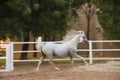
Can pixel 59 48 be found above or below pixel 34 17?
below

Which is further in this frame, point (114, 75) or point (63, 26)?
point (63, 26)

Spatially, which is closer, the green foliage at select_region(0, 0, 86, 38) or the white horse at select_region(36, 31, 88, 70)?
the white horse at select_region(36, 31, 88, 70)

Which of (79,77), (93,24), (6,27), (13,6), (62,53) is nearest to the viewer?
(79,77)

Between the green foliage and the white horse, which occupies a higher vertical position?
the green foliage

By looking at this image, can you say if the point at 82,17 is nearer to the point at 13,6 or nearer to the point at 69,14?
the point at 69,14

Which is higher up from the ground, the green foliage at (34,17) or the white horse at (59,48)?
the green foliage at (34,17)

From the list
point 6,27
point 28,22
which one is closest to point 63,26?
point 28,22

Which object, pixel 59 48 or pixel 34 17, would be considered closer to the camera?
pixel 59 48

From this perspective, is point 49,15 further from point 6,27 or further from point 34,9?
point 6,27

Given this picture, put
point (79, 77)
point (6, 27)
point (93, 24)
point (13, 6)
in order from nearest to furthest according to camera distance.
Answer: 1. point (79, 77)
2. point (13, 6)
3. point (6, 27)
4. point (93, 24)

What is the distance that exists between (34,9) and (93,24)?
16.9 m

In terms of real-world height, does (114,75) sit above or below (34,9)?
below

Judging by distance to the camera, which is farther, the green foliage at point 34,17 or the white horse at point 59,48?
the green foliage at point 34,17

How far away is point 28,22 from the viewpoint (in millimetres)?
20344
